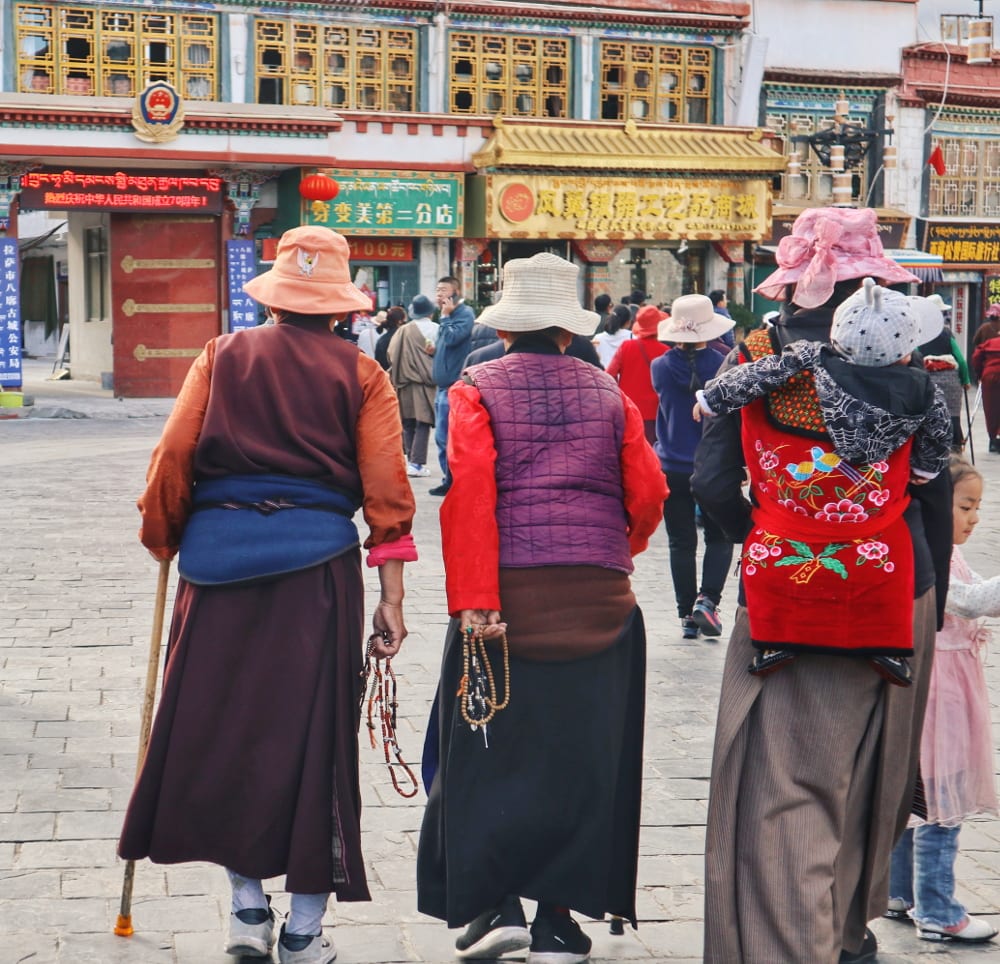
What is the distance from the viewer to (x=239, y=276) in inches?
920

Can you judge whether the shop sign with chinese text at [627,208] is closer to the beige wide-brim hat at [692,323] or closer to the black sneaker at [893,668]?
the beige wide-brim hat at [692,323]

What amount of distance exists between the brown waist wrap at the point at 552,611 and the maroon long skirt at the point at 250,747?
48 cm

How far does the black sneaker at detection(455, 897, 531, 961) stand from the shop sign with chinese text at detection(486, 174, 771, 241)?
22284mm

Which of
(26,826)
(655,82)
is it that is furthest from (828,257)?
(655,82)

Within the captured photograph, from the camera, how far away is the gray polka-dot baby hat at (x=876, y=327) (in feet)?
11.8

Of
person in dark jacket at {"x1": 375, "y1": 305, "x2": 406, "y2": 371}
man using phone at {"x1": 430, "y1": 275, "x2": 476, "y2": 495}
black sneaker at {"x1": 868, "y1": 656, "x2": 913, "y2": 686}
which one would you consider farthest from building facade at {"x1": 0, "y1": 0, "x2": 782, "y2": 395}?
black sneaker at {"x1": 868, "y1": 656, "x2": 913, "y2": 686}

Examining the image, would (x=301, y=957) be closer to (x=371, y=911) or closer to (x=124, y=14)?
(x=371, y=911)

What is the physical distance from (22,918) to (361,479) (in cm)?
146

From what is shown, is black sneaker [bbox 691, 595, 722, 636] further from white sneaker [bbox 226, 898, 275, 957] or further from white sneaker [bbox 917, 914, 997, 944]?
white sneaker [bbox 226, 898, 275, 957]

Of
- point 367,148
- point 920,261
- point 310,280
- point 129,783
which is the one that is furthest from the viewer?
point 920,261

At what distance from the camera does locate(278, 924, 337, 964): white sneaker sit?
3.96 m

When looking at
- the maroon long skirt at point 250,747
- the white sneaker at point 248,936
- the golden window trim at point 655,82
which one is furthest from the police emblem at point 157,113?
the white sneaker at point 248,936

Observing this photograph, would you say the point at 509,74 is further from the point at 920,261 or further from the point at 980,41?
the point at 980,41

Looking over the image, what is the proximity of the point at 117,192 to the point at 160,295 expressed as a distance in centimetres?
203
